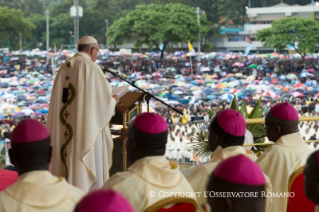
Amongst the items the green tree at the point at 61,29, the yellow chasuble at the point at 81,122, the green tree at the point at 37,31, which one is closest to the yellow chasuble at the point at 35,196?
the yellow chasuble at the point at 81,122

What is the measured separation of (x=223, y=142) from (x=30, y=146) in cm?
77

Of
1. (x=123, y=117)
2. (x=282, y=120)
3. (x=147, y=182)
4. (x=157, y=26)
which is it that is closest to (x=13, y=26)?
(x=157, y=26)

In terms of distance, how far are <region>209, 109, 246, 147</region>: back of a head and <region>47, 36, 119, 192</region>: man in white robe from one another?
1.24 m

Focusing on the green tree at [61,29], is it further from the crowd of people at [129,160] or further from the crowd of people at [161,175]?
the crowd of people at [161,175]

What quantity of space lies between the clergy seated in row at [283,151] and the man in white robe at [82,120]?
1.17m

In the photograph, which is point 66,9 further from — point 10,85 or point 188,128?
point 188,128

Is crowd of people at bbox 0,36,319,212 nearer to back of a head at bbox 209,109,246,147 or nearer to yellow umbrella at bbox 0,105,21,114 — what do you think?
back of a head at bbox 209,109,246,147

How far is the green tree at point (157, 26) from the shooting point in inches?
1299

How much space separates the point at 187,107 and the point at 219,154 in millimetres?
15281

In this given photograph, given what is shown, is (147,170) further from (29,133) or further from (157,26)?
(157,26)

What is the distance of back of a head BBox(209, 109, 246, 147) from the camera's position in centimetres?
188

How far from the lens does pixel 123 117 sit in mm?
3180

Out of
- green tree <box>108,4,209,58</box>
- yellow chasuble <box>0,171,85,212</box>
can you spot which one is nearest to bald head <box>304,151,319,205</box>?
yellow chasuble <box>0,171,85,212</box>

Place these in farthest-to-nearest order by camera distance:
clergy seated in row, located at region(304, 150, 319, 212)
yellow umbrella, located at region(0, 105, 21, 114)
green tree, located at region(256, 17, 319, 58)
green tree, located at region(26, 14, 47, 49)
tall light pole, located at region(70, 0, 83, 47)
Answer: green tree, located at region(26, 14, 47, 49) < tall light pole, located at region(70, 0, 83, 47) < green tree, located at region(256, 17, 319, 58) < yellow umbrella, located at region(0, 105, 21, 114) < clergy seated in row, located at region(304, 150, 319, 212)
